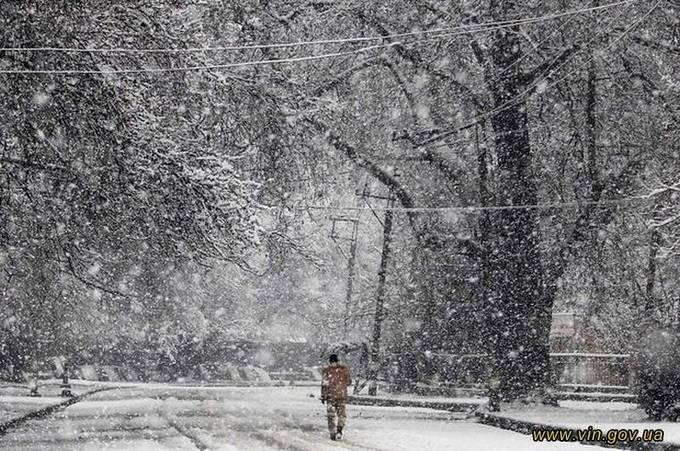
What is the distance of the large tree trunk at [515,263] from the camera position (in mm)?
22938

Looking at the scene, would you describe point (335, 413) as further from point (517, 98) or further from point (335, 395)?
point (517, 98)

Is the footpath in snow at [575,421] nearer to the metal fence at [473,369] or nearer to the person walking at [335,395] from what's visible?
the person walking at [335,395]

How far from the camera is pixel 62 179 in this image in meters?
14.1

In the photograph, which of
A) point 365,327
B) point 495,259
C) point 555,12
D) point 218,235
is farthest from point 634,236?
point 365,327

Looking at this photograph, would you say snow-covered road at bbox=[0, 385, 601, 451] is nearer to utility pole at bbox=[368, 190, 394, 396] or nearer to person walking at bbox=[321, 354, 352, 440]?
person walking at bbox=[321, 354, 352, 440]

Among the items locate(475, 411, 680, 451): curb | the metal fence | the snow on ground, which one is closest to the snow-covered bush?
the snow on ground

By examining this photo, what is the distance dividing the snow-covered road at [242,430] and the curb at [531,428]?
1.05 feet

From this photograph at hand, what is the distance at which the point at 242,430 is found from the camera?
1709 centimetres

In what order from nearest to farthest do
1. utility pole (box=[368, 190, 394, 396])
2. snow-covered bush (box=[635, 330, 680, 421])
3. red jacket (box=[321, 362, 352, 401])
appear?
red jacket (box=[321, 362, 352, 401]) → snow-covered bush (box=[635, 330, 680, 421]) → utility pole (box=[368, 190, 394, 396])

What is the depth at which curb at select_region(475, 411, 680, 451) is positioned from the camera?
→ 12788 millimetres

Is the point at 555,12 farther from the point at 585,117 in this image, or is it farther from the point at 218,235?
the point at 218,235

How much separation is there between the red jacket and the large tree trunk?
6.24 m

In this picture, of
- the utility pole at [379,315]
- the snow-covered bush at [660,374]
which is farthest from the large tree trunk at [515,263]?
the utility pole at [379,315]

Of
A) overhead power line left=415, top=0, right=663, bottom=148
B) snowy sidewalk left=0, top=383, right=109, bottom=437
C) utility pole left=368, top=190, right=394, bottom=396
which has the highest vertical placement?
overhead power line left=415, top=0, right=663, bottom=148
